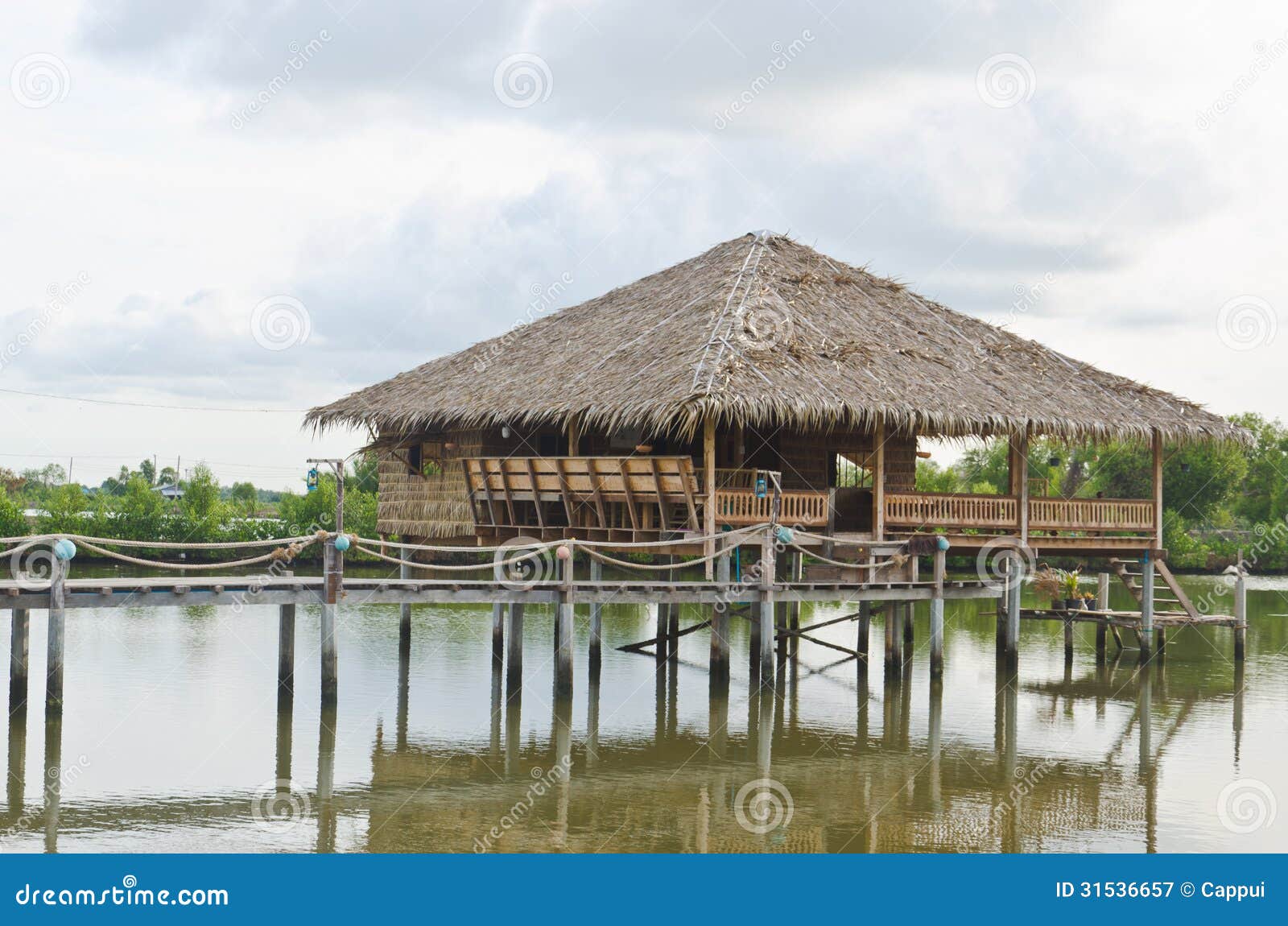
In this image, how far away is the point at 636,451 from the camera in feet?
68.5

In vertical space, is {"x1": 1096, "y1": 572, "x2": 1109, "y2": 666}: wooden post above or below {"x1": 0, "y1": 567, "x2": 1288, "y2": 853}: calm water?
above

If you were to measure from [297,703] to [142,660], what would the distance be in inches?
193

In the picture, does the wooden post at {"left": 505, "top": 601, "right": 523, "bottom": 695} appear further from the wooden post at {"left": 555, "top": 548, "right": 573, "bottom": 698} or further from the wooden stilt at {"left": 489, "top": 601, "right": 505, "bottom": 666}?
the wooden stilt at {"left": 489, "top": 601, "right": 505, "bottom": 666}

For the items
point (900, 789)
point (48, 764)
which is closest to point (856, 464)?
point (900, 789)

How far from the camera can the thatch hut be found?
65.6ft

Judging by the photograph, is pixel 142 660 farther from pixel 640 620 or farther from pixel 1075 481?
pixel 1075 481

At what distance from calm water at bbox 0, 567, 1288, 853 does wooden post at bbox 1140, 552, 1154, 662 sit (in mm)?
Result: 473

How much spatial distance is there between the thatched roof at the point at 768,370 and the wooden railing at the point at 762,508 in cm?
102

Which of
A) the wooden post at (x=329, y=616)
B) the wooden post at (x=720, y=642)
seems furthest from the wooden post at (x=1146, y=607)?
the wooden post at (x=329, y=616)

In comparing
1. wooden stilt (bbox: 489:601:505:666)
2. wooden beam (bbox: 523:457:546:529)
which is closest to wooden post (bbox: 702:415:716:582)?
wooden beam (bbox: 523:457:546:529)

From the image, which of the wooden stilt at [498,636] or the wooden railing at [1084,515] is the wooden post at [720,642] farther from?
the wooden railing at [1084,515]

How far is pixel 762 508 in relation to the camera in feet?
66.4

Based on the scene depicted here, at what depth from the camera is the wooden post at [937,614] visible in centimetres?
2089

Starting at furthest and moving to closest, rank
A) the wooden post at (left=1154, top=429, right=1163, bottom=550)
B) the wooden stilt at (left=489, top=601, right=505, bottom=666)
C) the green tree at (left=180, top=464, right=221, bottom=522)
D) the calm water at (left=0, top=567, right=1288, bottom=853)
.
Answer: the green tree at (left=180, top=464, right=221, bottom=522) < the wooden post at (left=1154, top=429, right=1163, bottom=550) < the wooden stilt at (left=489, top=601, right=505, bottom=666) < the calm water at (left=0, top=567, right=1288, bottom=853)
